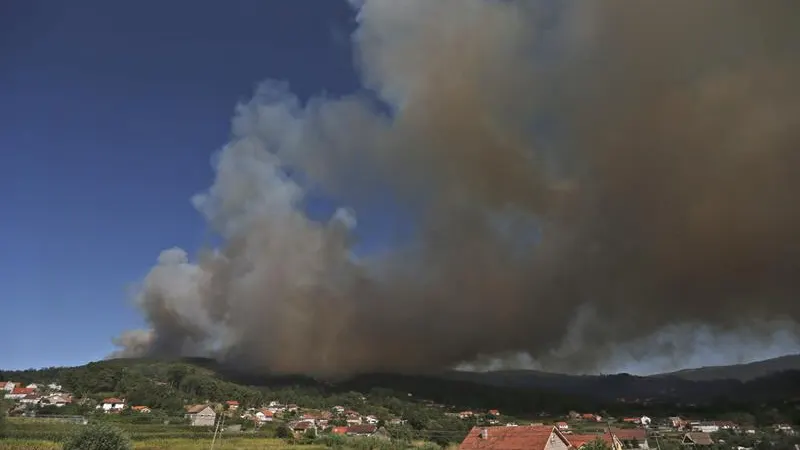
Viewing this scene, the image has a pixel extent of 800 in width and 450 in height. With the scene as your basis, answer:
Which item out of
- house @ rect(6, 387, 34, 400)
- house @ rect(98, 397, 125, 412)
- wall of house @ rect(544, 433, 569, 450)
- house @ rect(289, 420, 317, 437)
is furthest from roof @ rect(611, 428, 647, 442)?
house @ rect(6, 387, 34, 400)

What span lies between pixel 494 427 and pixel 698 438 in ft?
99.4

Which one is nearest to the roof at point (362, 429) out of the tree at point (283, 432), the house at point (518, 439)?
the tree at point (283, 432)

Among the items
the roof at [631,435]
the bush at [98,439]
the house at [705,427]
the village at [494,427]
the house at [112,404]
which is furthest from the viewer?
the house at [112,404]

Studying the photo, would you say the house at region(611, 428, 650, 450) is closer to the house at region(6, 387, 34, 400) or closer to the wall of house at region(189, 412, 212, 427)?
the wall of house at region(189, 412, 212, 427)

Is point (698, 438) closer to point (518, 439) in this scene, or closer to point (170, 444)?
point (518, 439)

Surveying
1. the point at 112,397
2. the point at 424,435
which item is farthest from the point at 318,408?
the point at 424,435

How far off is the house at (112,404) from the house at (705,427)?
121 metres

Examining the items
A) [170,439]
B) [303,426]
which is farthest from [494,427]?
[303,426]

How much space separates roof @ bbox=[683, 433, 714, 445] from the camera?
67.2m

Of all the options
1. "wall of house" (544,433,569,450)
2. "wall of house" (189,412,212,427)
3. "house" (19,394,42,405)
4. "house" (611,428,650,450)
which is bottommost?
"house" (611,428,650,450)

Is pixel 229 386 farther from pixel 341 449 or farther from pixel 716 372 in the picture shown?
pixel 716 372

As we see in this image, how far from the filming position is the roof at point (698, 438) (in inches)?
2645

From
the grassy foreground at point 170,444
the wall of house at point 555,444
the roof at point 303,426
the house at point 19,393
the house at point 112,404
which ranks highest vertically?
the house at point 19,393

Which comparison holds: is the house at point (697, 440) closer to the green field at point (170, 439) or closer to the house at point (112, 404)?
the green field at point (170, 439)
